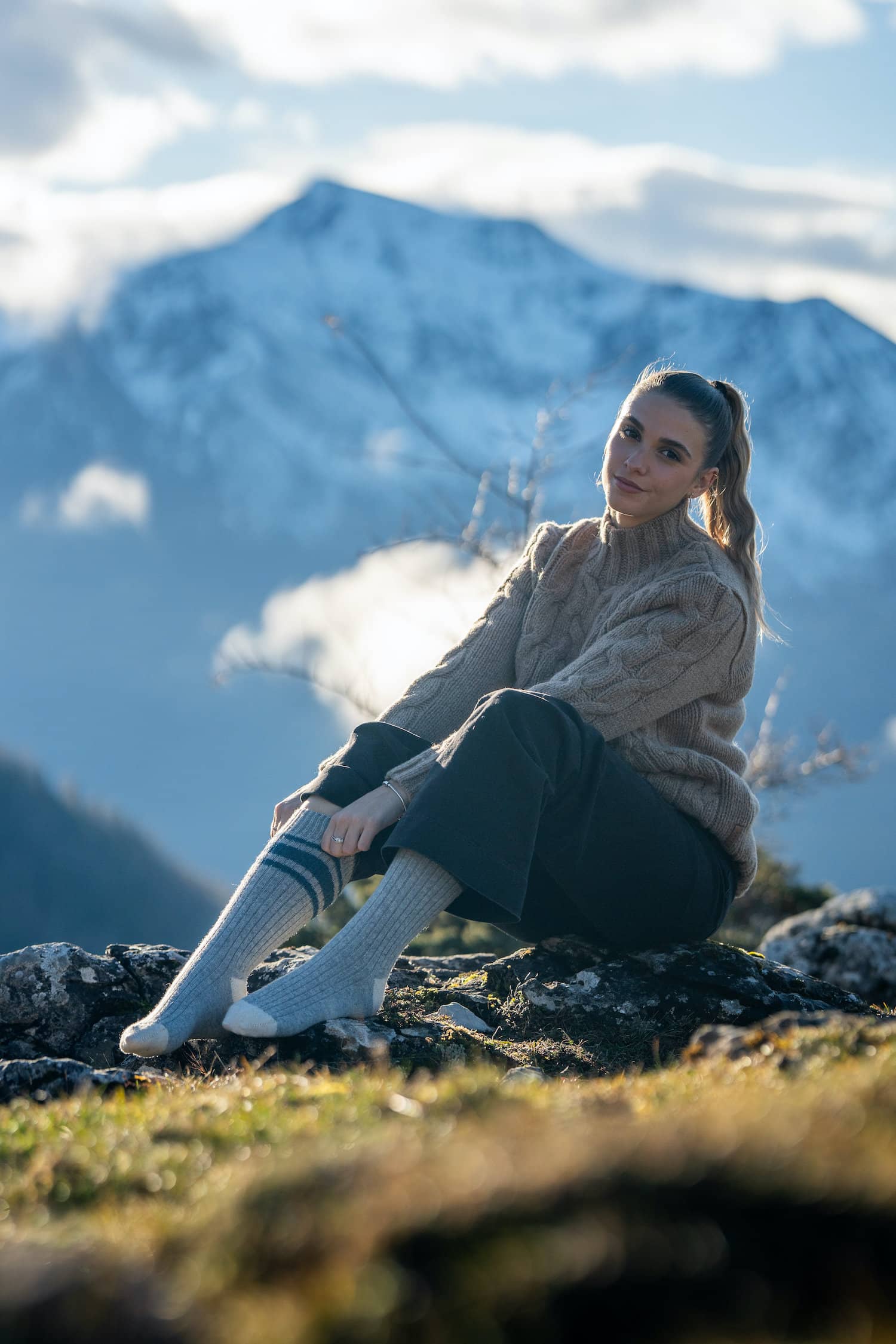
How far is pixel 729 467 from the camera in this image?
15.3 feet

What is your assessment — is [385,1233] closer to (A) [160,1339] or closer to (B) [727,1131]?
(A) [160,1339]

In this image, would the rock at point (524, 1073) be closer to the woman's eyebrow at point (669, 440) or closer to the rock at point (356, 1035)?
the rock at point (356, 1035)

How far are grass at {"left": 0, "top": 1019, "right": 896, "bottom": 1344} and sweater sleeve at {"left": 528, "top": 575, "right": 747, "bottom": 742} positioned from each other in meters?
2.19

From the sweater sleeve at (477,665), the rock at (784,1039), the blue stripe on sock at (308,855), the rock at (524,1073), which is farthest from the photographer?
the sweater sleeve at (477,665)

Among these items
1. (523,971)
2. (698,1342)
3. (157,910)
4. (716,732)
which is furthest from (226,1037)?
(157,910)

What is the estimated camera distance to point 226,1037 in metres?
3.64

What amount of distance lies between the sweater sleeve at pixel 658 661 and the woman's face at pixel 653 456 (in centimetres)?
41

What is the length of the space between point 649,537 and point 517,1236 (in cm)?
344

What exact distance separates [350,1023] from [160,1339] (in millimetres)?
2394

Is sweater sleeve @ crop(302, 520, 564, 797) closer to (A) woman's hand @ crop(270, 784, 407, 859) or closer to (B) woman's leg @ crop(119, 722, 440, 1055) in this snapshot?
(B) woman's leg @ crop(119, 722, 440, 1055)

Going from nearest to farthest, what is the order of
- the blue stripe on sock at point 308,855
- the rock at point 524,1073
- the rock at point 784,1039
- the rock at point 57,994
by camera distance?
the rock at point 784,1039 → the rock at point 524,1073 → the blue stripe on sock at point 308,855 → the rock at point 57,994

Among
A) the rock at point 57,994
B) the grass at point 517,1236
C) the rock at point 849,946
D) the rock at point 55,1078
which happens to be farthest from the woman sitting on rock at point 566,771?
the rock at point 849,946

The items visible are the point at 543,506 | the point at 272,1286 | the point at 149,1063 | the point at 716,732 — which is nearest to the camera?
the point at 272,1286

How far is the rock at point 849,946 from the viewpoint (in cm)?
830
